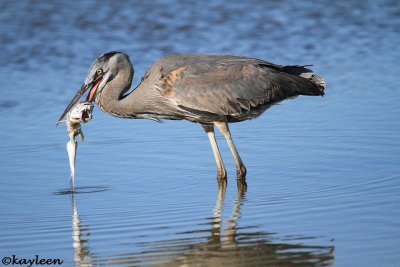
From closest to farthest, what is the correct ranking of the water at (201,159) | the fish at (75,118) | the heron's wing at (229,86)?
the water at (201,159)
the fish at (75,118)
the heron's wing at (229,86)

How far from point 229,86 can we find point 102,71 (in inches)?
54.0

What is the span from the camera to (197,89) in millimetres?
9953

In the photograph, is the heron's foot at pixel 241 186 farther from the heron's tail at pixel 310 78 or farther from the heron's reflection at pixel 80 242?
the heron's reflection at pixel 80 242

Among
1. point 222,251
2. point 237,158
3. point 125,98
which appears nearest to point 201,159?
point 237,158

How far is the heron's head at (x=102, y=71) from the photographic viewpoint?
33.0 feet

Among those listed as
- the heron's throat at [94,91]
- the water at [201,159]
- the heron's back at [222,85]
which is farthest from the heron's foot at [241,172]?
the heron's throat at [94,91]

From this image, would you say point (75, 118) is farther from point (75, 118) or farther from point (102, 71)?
point (102, 71)

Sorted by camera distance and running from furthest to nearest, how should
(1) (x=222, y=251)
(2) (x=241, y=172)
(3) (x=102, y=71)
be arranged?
(3) (x=102, y=71), (2) (x=241, y=172), (1) (x=222, y=251)

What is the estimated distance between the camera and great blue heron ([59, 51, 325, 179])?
32.6 ft

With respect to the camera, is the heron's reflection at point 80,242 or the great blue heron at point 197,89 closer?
the heron's reflection at point 80,242

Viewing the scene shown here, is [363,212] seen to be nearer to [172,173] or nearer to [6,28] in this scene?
[172,173]

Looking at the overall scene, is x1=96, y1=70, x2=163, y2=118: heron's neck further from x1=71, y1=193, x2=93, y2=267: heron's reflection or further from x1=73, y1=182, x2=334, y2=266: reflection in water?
x1=73, y1=182, x2=334, y2=266: reflection in water

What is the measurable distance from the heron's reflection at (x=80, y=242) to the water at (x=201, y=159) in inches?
0.8

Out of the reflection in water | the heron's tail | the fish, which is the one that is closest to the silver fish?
the fish
